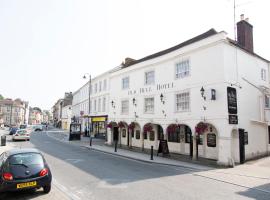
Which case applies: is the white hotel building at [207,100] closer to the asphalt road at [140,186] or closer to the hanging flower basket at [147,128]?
the hanging flower basket at [147,128]

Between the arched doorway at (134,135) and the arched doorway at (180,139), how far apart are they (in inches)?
162

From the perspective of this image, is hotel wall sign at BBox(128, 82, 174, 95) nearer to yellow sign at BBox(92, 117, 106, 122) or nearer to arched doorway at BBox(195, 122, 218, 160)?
arched doorway at BBox(195, 122, 218, 160)

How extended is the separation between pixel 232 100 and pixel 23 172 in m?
12.8

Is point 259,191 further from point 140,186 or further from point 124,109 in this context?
point 124,109

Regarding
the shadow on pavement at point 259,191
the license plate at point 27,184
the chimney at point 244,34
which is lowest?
the shadow on pavement at point 259,191

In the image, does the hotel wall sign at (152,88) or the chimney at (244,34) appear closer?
the chimney at (244,34)

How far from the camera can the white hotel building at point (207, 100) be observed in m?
14.3

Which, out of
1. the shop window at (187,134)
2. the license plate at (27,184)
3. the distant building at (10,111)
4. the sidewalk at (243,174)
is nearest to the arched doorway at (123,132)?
the shop window at (187,134)

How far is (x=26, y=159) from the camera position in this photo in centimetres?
718

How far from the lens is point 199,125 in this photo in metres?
14.9

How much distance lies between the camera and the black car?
6422 mm

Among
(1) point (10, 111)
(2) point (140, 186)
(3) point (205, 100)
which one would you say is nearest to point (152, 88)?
(3) point (205, 100)

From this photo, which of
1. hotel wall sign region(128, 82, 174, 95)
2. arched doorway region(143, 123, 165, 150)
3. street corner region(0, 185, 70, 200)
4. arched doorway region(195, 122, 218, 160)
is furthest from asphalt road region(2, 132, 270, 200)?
hotel wall sign region(128, 82, 174, 95)

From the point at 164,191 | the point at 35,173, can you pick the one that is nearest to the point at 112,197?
the point at 164,191
